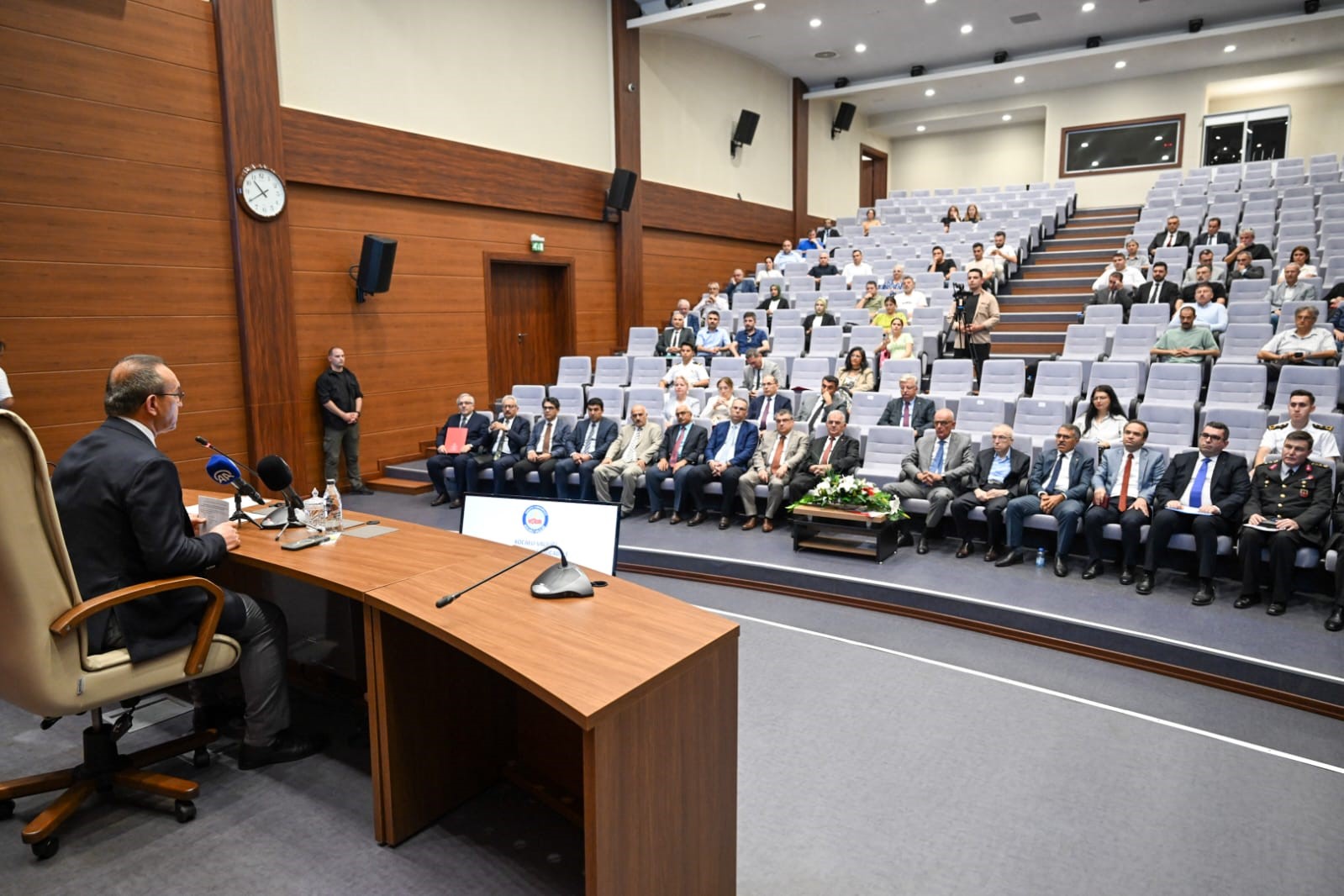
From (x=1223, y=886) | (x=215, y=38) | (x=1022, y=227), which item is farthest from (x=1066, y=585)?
(x=1022, y=227)

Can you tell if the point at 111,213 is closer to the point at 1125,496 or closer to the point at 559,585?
the point at 559,585

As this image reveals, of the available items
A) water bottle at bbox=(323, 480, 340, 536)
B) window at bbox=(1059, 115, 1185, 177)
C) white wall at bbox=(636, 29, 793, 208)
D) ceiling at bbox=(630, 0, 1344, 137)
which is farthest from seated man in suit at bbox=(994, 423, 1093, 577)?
window at bbox=(1059, 115, 1185, 177)

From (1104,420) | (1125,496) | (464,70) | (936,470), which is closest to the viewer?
(1125,496)

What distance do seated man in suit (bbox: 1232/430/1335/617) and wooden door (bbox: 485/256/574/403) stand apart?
19.8 feet

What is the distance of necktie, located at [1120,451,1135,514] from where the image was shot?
13.5 ft

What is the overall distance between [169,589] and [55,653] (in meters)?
0.25

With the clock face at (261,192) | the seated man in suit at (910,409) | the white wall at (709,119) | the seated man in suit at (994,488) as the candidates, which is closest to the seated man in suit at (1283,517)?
the seated man in suit at (994,488)

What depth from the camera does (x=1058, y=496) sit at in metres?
4.23

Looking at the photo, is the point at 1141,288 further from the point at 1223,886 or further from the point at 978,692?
the point at 1223,886

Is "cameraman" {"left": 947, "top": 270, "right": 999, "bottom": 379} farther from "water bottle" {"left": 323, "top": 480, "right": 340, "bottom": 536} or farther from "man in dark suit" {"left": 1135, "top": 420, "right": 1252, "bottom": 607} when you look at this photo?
"water bottle" {"left": 323, "top": 480, "right": 340, "bottom": 536}

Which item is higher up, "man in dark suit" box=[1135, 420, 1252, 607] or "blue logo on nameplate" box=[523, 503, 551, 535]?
"blue logo on nameplate" box=[523, 503, 551, 535]

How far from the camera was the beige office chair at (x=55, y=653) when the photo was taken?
172cm

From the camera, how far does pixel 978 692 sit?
2930mm

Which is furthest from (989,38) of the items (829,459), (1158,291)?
(829,459)
